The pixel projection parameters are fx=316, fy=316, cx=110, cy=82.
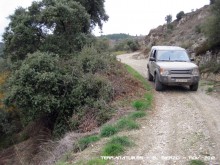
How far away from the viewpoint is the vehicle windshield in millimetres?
14934

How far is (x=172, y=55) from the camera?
15.1 metres

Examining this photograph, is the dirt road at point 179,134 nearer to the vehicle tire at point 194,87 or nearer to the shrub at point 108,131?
the shrub at point 108,131

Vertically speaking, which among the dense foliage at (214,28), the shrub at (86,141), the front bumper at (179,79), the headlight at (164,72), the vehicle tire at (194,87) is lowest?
the shrub at (86,141)

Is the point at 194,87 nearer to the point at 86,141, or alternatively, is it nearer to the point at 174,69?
the point at 174,69

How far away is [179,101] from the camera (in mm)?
12508

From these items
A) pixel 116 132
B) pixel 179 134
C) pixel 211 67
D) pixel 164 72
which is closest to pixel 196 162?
pixel 179 134

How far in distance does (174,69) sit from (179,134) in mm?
5455

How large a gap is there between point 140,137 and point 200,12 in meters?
44.3

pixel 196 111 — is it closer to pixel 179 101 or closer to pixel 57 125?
pixel 179 101

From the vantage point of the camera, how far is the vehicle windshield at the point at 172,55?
1493 centimetres

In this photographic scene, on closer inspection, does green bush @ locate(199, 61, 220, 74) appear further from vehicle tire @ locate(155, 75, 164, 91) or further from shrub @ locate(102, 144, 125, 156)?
shrub @ locate(102, 144, 125, 156)

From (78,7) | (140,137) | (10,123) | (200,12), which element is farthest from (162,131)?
(200,12)

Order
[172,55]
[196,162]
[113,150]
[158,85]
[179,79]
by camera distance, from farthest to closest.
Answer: [172,55] → [158,85] → [179,79] → [113,150] → [196,162]

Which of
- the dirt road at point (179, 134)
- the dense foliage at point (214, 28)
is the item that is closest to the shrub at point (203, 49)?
the dense foliage at point (214, 28)
